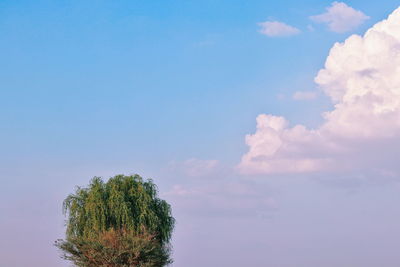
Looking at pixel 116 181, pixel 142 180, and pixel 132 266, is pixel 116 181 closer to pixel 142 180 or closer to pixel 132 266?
pixel 142 180

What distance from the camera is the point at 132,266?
154ft

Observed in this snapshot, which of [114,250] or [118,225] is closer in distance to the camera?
[114,250]

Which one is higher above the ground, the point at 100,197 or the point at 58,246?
the point at 100,197

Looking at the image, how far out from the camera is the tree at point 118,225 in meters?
47.3

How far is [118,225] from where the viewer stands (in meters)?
52.1

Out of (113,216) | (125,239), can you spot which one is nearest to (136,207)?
(113,216)

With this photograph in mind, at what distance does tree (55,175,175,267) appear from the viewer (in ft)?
155

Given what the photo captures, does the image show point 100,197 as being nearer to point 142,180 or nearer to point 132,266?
point 142,180

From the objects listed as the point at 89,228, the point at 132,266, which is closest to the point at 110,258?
the point at 132,266

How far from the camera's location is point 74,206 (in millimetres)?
53438

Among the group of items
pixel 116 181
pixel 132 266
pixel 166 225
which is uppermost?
pixel 116 181

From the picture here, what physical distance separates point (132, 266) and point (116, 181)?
9.11 m

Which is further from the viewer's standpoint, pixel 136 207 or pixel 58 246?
pixel 136 207

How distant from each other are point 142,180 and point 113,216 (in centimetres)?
380
